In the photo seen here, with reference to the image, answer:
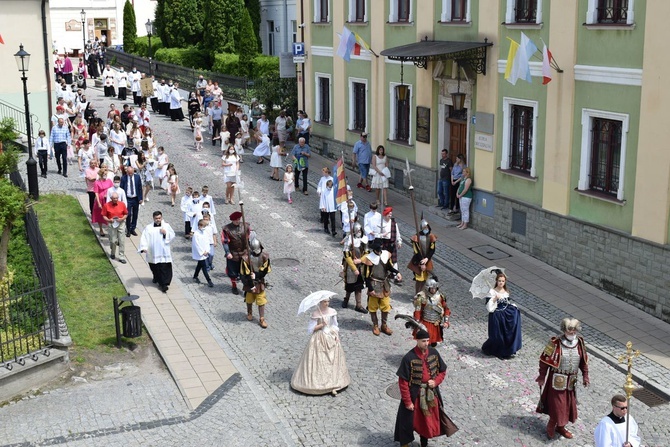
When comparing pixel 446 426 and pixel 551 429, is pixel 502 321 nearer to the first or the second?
pixel 551 429

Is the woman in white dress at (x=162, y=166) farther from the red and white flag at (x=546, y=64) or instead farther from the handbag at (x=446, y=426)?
the handbag at (x=446, y=426)

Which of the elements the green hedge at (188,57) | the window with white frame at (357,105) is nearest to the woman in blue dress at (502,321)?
the window with white frame at (357,105)

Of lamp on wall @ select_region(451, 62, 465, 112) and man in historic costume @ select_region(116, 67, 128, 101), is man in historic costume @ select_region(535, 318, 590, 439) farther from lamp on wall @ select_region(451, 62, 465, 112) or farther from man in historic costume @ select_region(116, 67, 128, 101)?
man in historic costume @ select_region(116, 67, 128, 101)

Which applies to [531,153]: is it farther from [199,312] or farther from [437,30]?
[199,312]

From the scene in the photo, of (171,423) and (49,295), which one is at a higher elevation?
(49,295)

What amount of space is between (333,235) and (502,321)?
7.86m

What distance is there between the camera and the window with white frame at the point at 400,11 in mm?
25062

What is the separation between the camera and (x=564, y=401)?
11836mm

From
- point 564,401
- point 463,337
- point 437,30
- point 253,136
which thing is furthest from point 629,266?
point 253,136

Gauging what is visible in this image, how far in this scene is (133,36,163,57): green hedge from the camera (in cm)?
5444

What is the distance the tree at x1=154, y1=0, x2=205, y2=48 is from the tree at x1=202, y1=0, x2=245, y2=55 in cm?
233

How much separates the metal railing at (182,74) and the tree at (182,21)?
219cm

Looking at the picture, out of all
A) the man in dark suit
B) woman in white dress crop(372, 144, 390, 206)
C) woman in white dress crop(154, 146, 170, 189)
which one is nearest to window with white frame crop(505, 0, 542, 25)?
woman in white dress crop(372, 144, 390, 206)

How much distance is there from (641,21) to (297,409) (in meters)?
9.46
